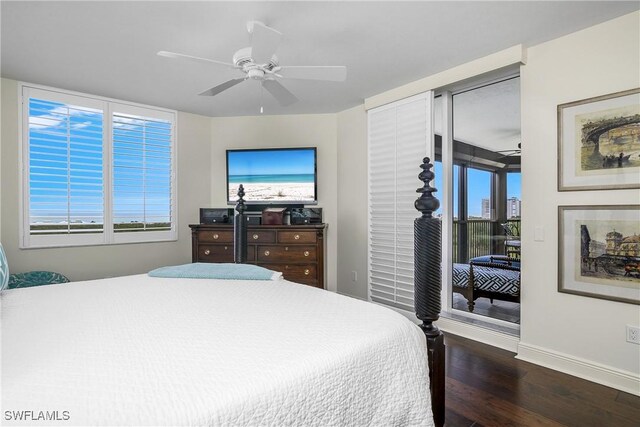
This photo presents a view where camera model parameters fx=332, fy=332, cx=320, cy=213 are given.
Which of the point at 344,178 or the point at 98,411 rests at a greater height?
the point at 344,178

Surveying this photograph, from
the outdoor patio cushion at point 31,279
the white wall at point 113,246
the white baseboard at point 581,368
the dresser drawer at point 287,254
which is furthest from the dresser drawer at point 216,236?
the white baseboard at point 581,368

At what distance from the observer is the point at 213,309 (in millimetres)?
1342

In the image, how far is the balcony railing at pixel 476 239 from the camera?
322 centimetres

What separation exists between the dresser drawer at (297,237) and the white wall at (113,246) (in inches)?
60.0

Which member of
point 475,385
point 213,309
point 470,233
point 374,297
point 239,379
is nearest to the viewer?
point 239,379

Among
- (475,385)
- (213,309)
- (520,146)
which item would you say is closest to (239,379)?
(213,309)

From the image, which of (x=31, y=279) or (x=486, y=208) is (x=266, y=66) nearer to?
(x=486, y=208)

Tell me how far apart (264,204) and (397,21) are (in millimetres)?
2771

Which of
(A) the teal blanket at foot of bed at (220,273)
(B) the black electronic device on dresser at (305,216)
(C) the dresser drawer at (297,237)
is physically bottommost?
(A) the teal blanket at foot of bed at (220,273)

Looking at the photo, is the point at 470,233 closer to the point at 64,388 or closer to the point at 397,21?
the point at 397,21

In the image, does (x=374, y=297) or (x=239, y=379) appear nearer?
(x=239, y=379)

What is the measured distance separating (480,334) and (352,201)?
205cm

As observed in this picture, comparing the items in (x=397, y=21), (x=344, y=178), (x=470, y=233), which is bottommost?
(x=470, y=233)

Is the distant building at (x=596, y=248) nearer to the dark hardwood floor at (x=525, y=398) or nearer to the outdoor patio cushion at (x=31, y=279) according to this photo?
the dark hardwood floor at (x=525, y=398)
